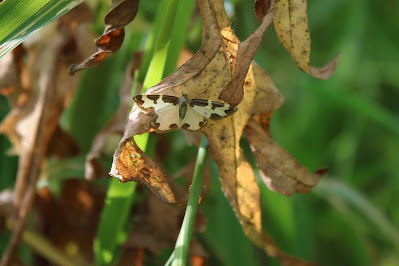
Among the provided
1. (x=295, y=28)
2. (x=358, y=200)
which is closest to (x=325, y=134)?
(x=358, y=200)

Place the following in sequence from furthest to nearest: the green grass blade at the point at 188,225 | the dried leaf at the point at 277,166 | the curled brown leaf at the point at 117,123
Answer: the curled brown leaf at the point at 117,123
the dried leaf at the point at 277,166
the green grass blade at the point at 188,225

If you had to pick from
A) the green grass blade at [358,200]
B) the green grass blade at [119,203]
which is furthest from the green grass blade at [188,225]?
the green grass blade at [358,200]

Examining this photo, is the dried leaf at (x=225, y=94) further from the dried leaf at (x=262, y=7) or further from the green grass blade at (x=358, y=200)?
the green grass blade at (x=358, y=200)

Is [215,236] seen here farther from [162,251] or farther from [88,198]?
[88,198]

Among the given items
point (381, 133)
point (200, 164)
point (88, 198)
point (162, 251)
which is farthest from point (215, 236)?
point (381, 133)

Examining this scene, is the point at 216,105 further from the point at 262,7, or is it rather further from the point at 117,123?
the point at 117,123

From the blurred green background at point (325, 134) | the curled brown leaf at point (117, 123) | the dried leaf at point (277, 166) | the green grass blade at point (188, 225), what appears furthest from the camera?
the blurred green background at point (325, 134)
